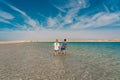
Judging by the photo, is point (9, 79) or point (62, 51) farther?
point (62, 51)

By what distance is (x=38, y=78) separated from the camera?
30.6ft

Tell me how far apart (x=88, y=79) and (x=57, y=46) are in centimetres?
1263

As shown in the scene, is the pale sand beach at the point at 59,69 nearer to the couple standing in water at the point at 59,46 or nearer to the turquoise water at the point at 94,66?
the turquoise water at the point at 94,66

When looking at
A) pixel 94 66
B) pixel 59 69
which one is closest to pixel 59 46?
pixel 94 66

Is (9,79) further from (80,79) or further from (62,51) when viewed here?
(62,51)

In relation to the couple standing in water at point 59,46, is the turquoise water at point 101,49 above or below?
below

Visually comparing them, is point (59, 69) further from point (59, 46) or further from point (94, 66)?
point (59, 46)

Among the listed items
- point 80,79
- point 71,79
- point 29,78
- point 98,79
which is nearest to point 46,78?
point 29,78

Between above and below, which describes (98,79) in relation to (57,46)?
below

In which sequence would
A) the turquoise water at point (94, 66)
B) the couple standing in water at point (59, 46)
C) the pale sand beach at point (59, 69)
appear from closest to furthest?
the pale sand beach at point (59, 69) → the turquoise water at point (94, 66) → the couple standing in water at point (59, 46)

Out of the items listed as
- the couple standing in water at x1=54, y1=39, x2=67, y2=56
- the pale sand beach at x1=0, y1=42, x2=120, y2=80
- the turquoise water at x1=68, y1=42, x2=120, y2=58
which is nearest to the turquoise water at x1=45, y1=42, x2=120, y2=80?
the pale sand beach at x1=0, y1=42, x2=120, y2=80

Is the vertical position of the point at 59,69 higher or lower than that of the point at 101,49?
lower

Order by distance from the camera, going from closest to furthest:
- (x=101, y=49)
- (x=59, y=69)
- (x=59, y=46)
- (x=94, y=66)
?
1. (x=59, y=69)
2. (x=94, y=66)
3. (x=59, y=46)
4. (x=101, y=49)

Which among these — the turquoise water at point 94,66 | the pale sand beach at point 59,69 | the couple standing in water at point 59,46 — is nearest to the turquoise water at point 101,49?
the turquoise water at point 94,66
